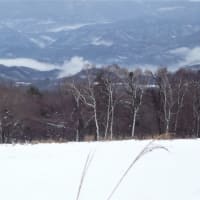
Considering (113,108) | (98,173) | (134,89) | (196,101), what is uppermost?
(134,89)

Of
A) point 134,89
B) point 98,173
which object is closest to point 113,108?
point 134,89

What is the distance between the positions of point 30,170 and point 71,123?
159 ft

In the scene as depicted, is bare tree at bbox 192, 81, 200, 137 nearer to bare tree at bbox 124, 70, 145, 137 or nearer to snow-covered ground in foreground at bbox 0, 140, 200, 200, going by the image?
bare tree at bbox 124, 70, 145, 137

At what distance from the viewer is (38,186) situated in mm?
7328

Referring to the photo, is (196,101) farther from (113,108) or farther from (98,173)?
(98,173)

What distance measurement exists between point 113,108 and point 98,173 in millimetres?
36008

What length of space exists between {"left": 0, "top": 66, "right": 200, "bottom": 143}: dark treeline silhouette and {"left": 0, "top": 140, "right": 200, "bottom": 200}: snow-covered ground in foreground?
87.2 ft

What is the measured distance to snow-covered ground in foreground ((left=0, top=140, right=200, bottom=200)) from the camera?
6891 millimetres

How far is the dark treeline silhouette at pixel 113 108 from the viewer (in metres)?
43.9

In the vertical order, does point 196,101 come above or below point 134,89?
below

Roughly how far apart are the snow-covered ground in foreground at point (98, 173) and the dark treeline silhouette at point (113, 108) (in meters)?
26.6

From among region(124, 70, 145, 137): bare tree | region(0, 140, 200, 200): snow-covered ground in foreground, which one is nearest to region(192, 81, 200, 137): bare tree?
region(124, 70, 145, 137): bare tree

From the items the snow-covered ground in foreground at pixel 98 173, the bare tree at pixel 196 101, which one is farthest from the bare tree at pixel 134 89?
the snow-covered ground in foreground at pixel 98 173

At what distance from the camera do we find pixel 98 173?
804 cm
